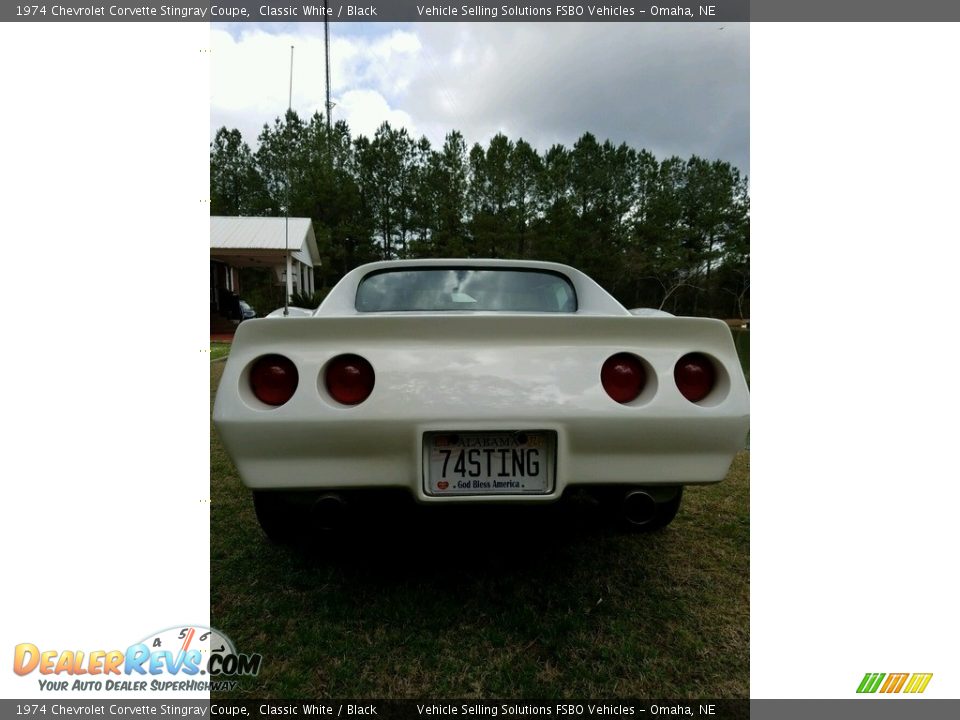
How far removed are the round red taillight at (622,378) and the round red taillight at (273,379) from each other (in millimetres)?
972

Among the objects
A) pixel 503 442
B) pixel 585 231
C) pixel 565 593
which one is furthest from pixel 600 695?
pixel 585 231

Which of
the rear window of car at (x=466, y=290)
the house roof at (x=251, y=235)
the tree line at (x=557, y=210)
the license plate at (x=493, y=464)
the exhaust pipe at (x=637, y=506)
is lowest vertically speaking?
the exhaust pipe at (x=637, y=506)

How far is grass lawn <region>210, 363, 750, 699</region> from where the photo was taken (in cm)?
133

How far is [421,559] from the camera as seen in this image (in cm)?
184

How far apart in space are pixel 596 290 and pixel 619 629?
141 centimetres

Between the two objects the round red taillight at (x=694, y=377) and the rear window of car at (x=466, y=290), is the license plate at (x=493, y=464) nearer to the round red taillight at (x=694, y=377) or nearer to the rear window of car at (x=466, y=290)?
the round red taillight at (x=694, y=377)

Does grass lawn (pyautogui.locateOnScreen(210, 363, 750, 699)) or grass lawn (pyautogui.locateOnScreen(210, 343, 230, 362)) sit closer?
grass lawn (pyautogui.locateOnScreen(210, 363, 750, 699))

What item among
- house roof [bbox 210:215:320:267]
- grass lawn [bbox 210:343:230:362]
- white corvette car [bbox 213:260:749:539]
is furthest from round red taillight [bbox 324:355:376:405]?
house roof [bbox 210:215:320:267]

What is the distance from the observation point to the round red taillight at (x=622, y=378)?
4.58ft

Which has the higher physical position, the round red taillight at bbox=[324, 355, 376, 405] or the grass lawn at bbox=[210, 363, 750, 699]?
→ the round red taillight at bbox=[324, 355, 376, 405]

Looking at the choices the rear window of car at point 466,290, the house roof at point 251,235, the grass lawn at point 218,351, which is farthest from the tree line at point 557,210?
the rear window of car at point 466,290

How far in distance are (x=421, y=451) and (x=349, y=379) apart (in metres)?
0.32
